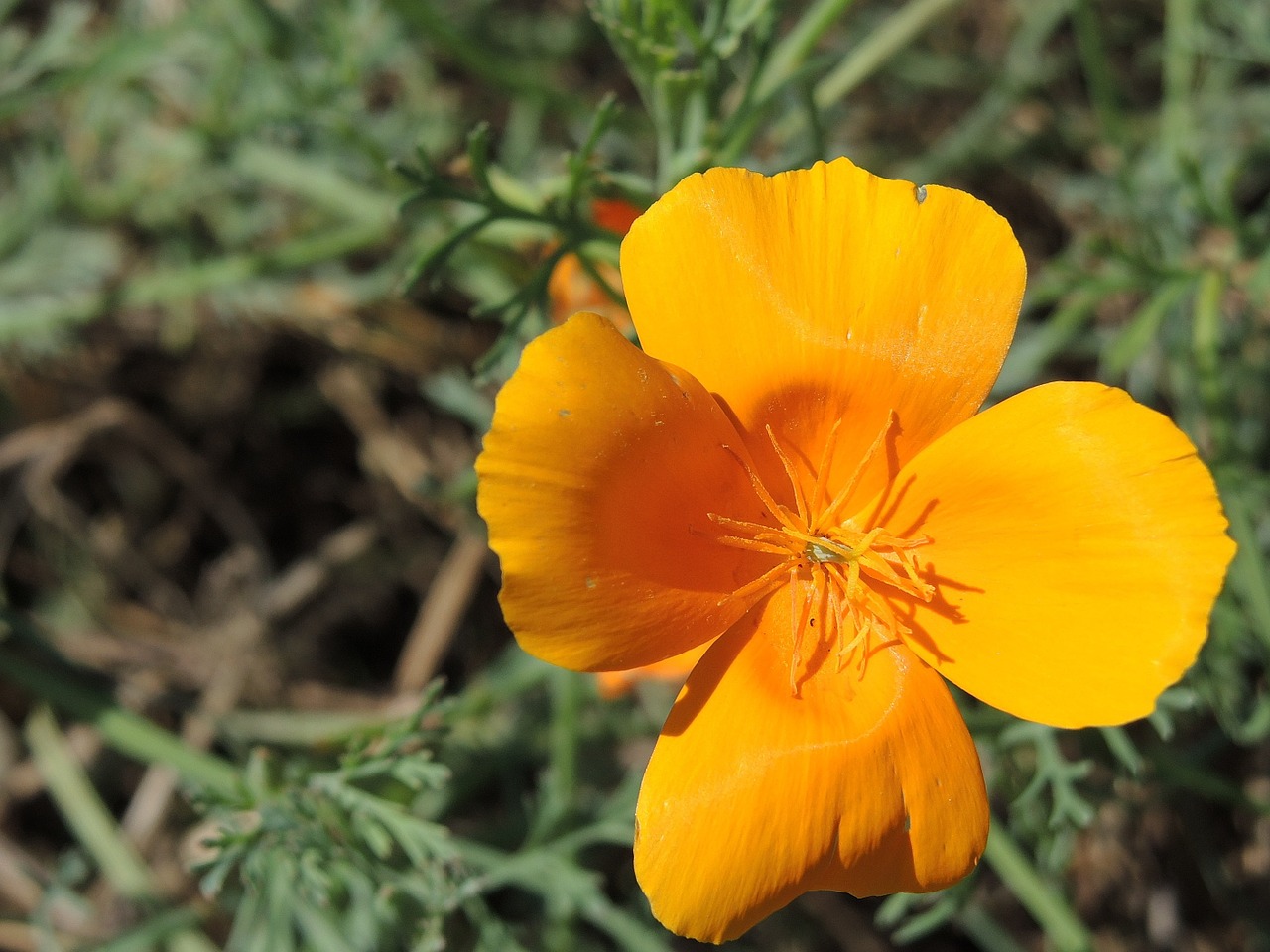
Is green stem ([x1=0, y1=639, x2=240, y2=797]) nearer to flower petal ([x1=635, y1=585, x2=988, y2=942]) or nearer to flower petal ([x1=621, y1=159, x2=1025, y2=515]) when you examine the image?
flower petal ([x1=635, y1=585, x2=988, y2=942])

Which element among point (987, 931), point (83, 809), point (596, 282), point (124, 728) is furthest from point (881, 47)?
point (83, 809)

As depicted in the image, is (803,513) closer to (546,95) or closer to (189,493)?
(546,95)

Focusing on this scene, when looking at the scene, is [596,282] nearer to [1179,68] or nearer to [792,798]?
[792,798]

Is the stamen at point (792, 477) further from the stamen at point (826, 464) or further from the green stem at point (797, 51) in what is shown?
the green stem at point (797, 51)

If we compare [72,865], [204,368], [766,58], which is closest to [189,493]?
[204,368]

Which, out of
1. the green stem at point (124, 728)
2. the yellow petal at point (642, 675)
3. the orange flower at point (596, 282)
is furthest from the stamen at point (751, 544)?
the green stem at point (124, 728)

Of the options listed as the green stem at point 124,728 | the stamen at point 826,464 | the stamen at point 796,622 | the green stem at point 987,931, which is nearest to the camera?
the stamen at point 796,622
